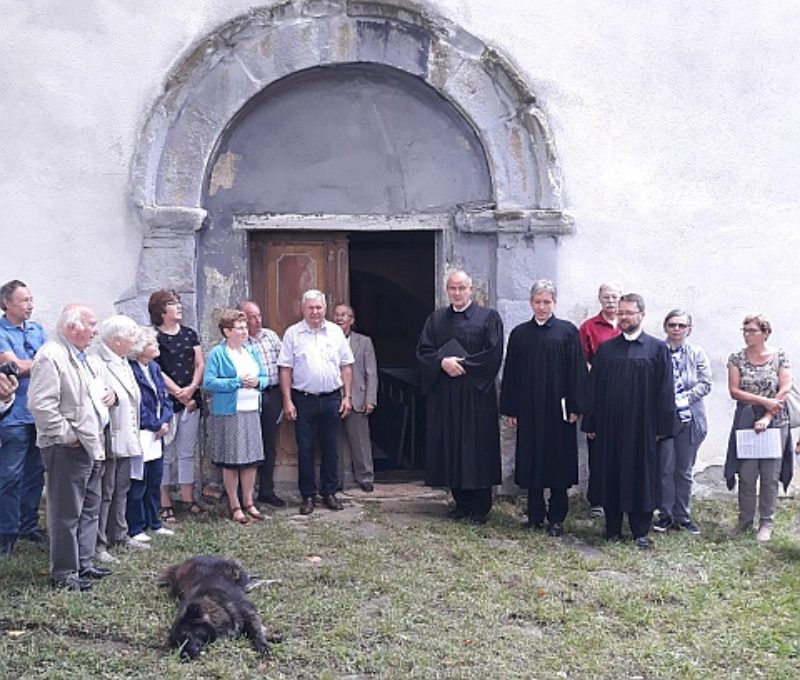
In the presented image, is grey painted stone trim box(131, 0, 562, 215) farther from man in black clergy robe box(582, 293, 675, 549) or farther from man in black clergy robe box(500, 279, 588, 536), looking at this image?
man in black clergy robe box(582, 293, 675, 549)

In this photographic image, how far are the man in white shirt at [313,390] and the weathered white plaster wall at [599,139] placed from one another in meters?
1.24

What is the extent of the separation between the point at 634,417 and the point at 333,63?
3.20 m

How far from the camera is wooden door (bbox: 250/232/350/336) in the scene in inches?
306

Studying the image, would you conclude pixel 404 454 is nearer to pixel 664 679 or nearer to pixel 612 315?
pixel 612 315

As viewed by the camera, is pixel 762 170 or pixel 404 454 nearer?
pixel 762 170

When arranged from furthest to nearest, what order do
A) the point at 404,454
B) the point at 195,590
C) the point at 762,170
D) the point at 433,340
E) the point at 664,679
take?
the point at 404,454 → the point at 762,170 → the point at 433,340 → the point at 195,590 → the point at 664,679

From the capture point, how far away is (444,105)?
24.8ft

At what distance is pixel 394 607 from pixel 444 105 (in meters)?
3.89

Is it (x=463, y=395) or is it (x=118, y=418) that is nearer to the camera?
(x=118, y=418)

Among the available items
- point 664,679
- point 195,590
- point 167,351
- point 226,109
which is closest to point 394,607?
point 195,590

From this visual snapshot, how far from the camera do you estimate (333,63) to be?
727cm

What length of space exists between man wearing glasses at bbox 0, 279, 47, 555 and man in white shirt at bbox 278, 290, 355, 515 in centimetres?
165

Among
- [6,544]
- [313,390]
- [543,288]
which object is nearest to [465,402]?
Answer: [543,288]

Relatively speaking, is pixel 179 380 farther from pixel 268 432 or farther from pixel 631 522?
pixel 631 522
